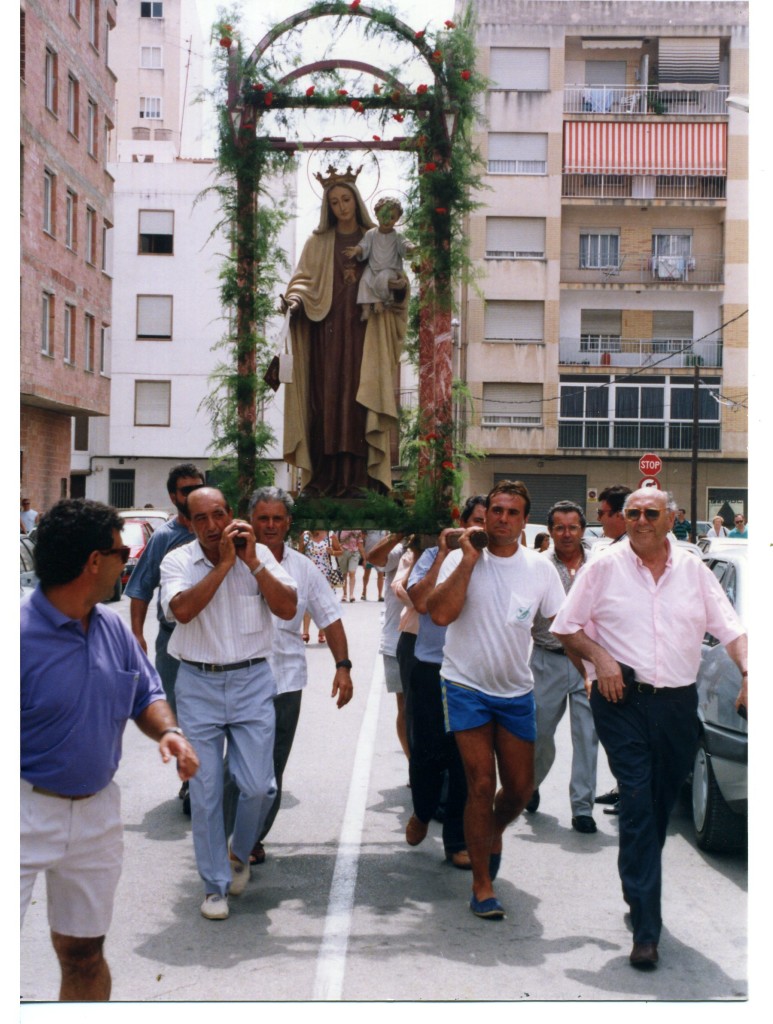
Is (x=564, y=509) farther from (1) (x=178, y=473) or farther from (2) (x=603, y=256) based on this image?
(1) (x=178, y=473)

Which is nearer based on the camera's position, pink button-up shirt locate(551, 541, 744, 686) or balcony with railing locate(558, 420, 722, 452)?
pink button-up shirt locate(551, 541, 744, 686)

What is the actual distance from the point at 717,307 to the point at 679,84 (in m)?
1.21

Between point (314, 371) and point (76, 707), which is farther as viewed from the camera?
point (314, 371)

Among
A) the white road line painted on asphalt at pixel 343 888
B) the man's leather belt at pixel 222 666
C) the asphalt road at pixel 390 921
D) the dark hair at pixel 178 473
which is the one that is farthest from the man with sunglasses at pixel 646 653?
the dark hair at pixel 178 473

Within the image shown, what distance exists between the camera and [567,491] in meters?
7.95

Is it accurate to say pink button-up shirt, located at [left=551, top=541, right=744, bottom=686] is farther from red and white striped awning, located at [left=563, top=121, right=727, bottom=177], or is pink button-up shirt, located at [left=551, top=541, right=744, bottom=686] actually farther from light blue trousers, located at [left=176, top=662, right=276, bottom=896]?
red and white striped awning, located at [left=563, top=121, right=727, bottom=177]

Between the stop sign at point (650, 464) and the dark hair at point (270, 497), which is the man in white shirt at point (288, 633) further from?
the stop sign at point (650, 464)

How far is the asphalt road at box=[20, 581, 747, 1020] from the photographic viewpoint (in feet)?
16.6

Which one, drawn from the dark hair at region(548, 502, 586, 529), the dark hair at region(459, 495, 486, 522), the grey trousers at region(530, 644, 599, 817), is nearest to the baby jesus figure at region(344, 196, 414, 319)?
the dark hair at region(459, 495, 486, 522)

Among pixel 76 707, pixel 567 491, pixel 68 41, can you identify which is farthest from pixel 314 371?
pixel 76 707

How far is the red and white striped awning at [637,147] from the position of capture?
695 cm

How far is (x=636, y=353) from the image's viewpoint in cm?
761

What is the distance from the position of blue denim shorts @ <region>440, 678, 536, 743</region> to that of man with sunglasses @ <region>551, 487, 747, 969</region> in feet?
1.61

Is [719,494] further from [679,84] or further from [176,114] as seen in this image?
[176,114]
